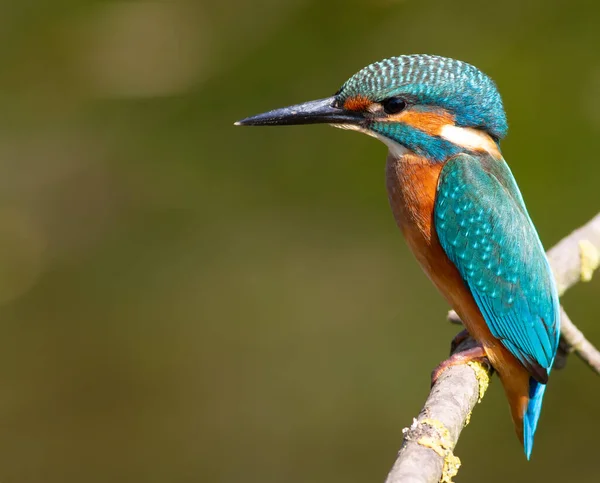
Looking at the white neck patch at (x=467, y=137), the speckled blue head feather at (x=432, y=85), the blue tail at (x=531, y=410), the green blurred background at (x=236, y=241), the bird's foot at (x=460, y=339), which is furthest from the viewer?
the green blurred background at (x=236, y=241)

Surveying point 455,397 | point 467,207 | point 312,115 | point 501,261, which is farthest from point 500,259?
point 312,115

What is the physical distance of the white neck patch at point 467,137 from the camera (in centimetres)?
299

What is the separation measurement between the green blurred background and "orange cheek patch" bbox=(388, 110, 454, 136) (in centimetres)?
180

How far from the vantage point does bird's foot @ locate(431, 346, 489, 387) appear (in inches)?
116

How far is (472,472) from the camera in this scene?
4.45 metres

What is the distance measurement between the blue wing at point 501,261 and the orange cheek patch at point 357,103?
0.29 meters

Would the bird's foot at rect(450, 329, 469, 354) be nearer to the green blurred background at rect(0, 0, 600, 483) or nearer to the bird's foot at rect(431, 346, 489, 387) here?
the bird's foot at rect(431, 346, 489, 387)

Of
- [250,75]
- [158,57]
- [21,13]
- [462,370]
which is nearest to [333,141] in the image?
[250,75]

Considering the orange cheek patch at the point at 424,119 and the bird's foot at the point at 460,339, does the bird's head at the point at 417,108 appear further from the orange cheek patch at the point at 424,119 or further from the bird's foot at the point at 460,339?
the bird's foot at the point at 460,339

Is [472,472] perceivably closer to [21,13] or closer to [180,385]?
[180,385]

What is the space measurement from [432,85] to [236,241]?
8.00ft

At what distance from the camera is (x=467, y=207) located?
2.98 metres

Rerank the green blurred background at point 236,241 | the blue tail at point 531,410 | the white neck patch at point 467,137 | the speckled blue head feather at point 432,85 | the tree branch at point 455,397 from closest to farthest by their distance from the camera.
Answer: the tree branch at point 455,397, the speckled blue head feather at point 432,85, the white neck patch at point 467,137, the blue tail at point 531,410, the green blurred background at point 236,241

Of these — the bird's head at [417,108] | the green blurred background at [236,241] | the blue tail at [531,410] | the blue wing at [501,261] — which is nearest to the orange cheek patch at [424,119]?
the bird's head at [417,108]
